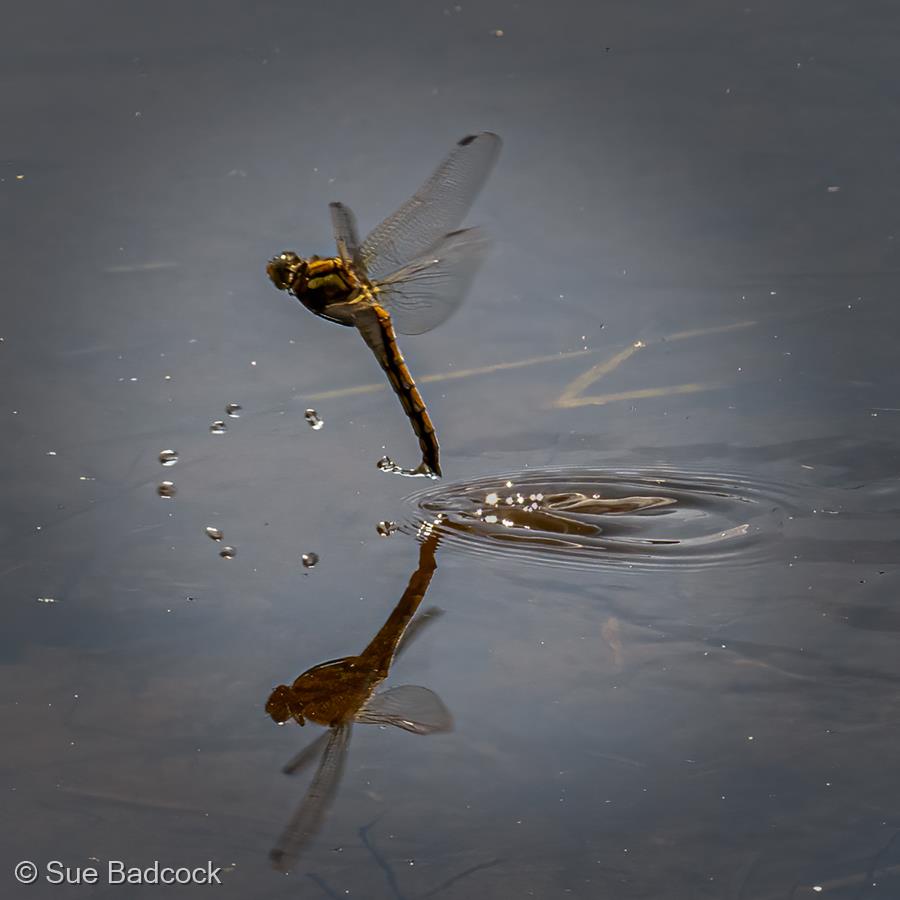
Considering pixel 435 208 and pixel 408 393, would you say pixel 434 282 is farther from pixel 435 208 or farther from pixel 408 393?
pixel 408 393

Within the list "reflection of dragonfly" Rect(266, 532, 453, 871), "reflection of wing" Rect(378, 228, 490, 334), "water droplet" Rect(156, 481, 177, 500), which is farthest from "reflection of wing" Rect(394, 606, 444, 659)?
"reflection of wing" Rect(378, 228, 490, 334)

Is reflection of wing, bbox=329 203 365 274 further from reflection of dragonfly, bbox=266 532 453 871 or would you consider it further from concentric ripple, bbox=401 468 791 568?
reflection of dragonfly, bbox=266 532 453 871

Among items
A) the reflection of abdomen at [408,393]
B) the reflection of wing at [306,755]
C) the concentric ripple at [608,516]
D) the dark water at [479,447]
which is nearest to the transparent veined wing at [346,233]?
the reflection of abdomen at [408,393]

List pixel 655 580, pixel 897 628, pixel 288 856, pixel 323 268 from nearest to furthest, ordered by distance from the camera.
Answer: pixel 288 856 < pixel 897 628 < pixel 655 580 < pixel 323 268

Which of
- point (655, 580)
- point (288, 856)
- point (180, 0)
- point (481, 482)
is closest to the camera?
point (288, 856)

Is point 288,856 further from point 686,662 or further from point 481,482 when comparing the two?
point 481,482

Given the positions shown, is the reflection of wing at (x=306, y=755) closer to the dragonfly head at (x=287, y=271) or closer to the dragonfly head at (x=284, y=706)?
the dragonfly head at (x=284, y=706)

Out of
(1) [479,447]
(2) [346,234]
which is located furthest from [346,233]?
(1) [479,447]

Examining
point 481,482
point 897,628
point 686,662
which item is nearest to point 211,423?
point 481,482
